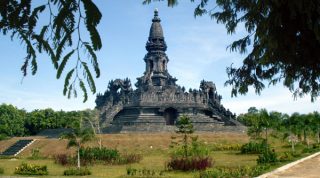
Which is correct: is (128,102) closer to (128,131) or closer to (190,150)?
(128,131)

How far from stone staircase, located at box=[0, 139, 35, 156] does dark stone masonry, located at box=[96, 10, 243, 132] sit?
9.37 m

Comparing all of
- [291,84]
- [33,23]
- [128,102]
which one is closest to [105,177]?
[291,84]

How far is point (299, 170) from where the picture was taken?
23.5 m

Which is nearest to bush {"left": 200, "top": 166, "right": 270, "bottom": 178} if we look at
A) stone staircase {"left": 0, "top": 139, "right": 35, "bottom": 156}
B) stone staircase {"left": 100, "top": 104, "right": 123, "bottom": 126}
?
stone staircase {"left": 0, "top": 139, "right": 35, "bottom": 156}

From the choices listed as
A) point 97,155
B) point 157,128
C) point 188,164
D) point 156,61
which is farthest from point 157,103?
point 188,164

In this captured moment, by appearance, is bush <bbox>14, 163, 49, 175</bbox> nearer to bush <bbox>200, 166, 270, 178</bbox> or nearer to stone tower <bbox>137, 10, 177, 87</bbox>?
bush <bbox>200, 166, 270, 178</bbox>

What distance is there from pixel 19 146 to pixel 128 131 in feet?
40.7

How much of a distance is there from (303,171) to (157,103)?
35570mm

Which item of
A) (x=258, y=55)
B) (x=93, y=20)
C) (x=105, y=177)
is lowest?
(x=105, y=177)

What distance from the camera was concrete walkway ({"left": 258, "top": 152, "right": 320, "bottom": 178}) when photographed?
20.8 metres

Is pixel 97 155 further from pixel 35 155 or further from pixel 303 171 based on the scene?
pixel 303 171

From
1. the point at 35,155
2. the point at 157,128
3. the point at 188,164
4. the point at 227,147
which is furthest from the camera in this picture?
the point at 157,128

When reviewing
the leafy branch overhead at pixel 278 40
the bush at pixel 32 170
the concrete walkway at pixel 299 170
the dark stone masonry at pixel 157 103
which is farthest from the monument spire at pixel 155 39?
the leafy branch overhead at pixel 278 40

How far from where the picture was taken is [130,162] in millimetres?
31969
